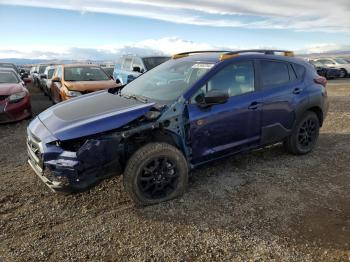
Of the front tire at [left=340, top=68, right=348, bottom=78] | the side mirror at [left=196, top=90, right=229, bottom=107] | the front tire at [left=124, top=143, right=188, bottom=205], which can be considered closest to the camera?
the front tire at [left=124, top=143, right=188, bottom=205]

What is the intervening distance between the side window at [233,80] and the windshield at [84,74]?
6.76 m

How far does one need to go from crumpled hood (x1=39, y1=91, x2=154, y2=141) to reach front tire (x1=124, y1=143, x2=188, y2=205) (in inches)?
17.2

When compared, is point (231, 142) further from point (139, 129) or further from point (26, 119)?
point (26, 119)

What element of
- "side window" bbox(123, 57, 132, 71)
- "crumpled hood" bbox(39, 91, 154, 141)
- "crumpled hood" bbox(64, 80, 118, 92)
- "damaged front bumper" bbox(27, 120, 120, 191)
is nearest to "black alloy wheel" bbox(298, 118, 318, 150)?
"crumpled hood" bbox(39, 91, 154, 141)

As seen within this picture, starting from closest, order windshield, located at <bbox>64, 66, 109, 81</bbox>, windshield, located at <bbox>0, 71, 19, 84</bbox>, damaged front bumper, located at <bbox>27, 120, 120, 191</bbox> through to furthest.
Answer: damaged front bumper, located at <bbox>27, 120, 120, 191</bbox>, windshield, located at <bbox>0, 71, 19, 84</bbox>, windshield, located at <bbox>64, 66, 109, 81</bbox>

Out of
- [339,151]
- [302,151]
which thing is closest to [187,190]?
[302,151]

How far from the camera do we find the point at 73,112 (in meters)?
4.16

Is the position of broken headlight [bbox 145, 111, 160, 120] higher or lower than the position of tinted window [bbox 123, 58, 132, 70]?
higher

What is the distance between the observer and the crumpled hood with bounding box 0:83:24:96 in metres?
8.39

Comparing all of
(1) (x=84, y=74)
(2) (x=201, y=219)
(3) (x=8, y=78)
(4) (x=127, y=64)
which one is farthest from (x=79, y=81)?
(2) (x=201, y=219)

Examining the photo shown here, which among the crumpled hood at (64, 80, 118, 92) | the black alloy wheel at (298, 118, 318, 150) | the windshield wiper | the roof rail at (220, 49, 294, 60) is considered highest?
the roof rail at (220, 49, 294, 60)

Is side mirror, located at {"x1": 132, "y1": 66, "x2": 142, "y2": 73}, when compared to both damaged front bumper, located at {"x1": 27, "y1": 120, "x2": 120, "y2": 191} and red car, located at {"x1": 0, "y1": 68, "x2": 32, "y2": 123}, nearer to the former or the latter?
red car, located at {"x1": 0, "y1": 68, "x2": 32, "y2": 123}

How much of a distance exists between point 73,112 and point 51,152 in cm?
71

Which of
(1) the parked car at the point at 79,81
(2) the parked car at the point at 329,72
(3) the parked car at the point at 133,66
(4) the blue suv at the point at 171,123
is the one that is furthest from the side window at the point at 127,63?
(2) the parked car at the point at 329,72
